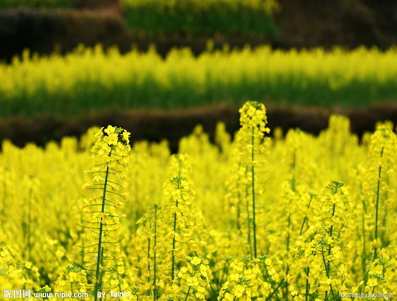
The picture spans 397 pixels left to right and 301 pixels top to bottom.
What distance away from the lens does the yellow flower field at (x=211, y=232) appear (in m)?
2.77

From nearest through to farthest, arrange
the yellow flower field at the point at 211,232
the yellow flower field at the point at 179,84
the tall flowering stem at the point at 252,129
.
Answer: the yellow flower field at the point at 211,232, the tall flowering stem at the point at 252,129, the yellow flower field at the point at 179,84

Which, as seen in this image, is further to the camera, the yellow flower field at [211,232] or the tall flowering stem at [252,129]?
the tall flowering stem at [252,129]

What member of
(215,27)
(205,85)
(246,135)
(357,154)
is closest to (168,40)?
(215,27)

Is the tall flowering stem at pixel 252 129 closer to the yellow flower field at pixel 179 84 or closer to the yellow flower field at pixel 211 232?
the yellow flower field at pixel 211 232

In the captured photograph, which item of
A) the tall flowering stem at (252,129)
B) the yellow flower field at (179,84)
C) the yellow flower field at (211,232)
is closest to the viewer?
the yellow flower field at (211,232)

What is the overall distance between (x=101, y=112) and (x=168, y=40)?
586 centimetres

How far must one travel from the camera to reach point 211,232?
3.87 meters

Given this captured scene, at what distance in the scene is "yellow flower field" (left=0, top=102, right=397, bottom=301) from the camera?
2.77 metres

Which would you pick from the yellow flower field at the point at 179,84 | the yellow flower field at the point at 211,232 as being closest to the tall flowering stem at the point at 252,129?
the yellow flower field at the point at 211,232

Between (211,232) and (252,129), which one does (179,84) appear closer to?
(211,232)

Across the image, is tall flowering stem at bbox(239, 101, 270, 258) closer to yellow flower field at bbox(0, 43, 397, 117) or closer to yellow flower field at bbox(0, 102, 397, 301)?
yellow flower field at bbox(0, 102, 397, 301)

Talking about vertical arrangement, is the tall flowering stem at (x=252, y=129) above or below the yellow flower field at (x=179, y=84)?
below

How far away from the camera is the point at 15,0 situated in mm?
18062

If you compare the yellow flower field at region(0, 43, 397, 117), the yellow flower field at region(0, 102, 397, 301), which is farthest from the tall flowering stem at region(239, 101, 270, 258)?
the yellow flower field at region(0, 43, 397, 117)
